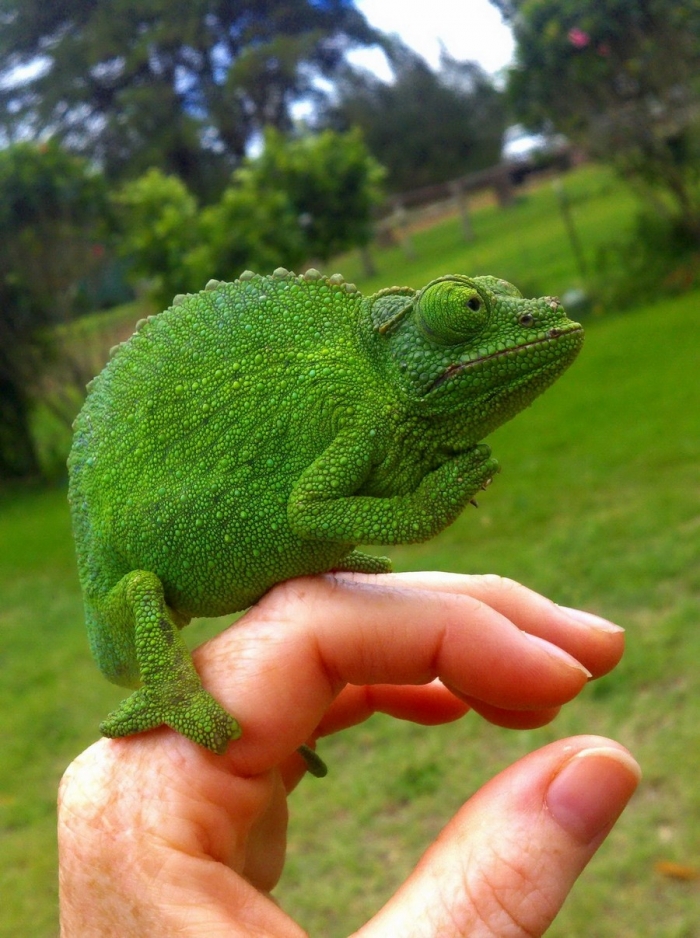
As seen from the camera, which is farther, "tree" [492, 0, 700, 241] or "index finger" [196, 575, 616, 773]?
"tree" [492, 0, 700, 241]

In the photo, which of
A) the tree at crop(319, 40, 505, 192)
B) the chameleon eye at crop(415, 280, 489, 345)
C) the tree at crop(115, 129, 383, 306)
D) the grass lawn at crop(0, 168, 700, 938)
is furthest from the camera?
the tree at crop(319, 40, 505, 192)

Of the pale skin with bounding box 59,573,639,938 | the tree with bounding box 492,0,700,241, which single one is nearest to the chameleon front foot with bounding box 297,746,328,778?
the pale skin with bounding box 59,573,639,938

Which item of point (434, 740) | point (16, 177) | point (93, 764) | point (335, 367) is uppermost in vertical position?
point (16, 177)

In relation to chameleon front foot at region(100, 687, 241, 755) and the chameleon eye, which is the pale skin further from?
the chameleon eye

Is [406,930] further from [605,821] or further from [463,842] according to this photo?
[605,821]

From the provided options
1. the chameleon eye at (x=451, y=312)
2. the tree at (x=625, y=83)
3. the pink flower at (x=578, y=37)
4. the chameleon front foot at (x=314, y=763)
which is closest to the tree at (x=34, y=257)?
the tree at (x=625, y=83)

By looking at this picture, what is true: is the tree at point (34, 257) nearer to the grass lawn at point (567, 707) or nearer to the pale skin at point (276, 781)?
the grass lawn at point (567, 707)

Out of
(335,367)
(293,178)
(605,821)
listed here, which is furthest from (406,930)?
(293,178)
